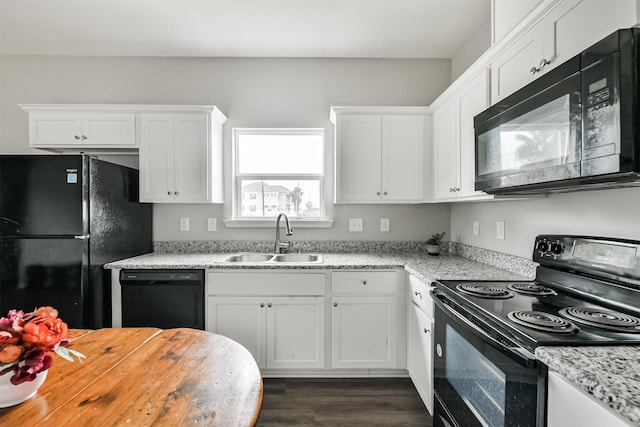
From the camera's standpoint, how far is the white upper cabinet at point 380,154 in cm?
265

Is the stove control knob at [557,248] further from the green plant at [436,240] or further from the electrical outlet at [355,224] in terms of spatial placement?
the electrical outlet at [355,224]

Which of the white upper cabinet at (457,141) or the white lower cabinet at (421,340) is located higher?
the white upper cabinet at (457,141)

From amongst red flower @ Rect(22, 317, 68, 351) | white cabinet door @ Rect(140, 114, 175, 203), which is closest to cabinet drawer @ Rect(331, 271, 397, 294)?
white cabinet door @ Rect(140, 114, 175, 203)

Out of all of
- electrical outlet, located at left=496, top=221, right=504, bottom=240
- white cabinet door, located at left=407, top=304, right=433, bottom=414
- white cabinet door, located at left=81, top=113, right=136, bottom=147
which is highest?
white cabinet door, located at left=81, top=113, right=136, bottom=147

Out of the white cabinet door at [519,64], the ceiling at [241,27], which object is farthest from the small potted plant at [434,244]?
the ceiling at [241,27]

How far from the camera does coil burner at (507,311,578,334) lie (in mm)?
987

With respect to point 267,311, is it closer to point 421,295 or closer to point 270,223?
point 270,223

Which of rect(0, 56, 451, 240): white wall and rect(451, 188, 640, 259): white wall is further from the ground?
rect(0, 56, 451, 240): white wall

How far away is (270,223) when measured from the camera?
2953 mm

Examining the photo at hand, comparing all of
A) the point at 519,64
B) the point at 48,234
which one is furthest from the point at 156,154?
the point at 519,64

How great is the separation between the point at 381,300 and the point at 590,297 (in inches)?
49.2

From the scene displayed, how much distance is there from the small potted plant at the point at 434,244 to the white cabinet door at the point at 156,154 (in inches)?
88.7

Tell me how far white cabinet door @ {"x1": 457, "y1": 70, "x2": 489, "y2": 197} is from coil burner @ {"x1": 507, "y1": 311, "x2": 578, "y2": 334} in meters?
0.88

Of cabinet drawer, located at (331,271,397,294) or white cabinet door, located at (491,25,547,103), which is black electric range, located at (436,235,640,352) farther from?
white cabinet door, located at (491,25,547,103)
